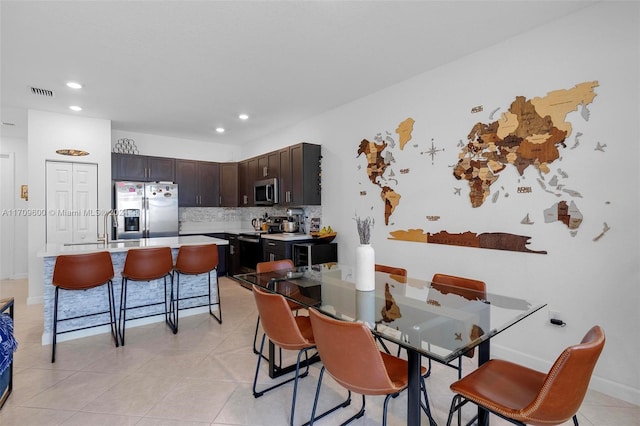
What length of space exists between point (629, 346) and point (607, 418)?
20.9 inches

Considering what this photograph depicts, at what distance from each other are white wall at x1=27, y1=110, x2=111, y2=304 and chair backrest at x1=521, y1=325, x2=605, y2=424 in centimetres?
584

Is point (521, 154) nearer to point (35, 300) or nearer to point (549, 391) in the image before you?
point (549, 391)

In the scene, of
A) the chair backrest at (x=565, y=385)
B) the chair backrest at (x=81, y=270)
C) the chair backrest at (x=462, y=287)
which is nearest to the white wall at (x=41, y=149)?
the chair backrest at (x=81, y=270)

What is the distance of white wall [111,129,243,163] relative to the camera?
5855mm


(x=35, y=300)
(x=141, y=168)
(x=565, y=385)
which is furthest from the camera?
(x=141, y=168)

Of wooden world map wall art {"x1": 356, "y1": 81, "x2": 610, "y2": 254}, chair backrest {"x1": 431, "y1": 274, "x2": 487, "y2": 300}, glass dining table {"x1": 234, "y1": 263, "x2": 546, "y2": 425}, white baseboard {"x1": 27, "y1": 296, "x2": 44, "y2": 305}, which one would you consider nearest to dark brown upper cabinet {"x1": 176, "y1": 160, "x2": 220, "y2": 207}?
white baseboard {"x1": 27, "y1": 296, "x2": 44, "y2": 305}

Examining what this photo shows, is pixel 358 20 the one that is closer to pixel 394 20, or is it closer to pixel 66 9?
→ pixel 394 20

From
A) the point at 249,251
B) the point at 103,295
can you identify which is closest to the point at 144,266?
the point at 103,295

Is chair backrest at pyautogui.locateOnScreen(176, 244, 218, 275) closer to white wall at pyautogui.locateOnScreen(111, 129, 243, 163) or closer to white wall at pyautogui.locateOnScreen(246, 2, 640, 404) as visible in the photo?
white wall at pyautogui.locateOnScreen(246, 2, 640, 404)

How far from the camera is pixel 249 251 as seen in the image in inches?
219

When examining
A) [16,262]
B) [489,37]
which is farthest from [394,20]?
[16,262]

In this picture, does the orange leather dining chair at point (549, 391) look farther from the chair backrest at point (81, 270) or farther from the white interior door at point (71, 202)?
the white interior door at point (71, 202)

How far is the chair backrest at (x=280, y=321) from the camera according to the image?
6.03 feet

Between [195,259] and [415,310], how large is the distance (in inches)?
102
